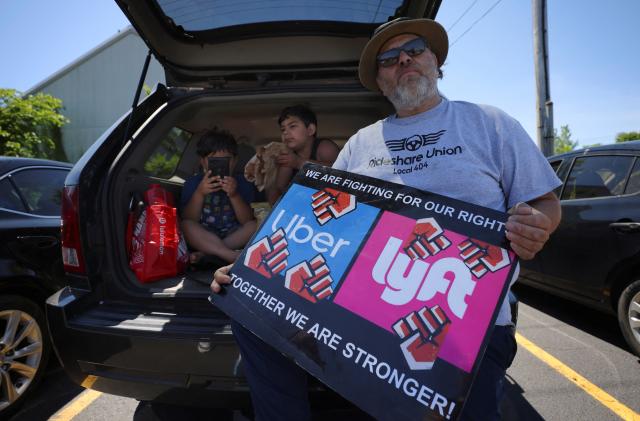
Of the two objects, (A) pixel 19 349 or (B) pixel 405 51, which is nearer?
(B) pixel 405 51

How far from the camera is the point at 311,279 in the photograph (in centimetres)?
108

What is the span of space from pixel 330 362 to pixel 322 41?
2.07 metres

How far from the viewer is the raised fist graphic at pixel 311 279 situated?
1.05 metres

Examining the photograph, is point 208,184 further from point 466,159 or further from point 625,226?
point 625,226

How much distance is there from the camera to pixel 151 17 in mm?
2221

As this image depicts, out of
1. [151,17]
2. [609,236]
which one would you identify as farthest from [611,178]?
[151,17]

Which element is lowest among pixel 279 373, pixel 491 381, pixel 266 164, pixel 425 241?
pixel 279 373

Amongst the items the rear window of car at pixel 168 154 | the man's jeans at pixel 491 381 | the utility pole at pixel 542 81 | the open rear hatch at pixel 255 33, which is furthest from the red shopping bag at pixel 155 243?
the utility pole at pixel 542 81

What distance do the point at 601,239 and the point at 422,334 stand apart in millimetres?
2769

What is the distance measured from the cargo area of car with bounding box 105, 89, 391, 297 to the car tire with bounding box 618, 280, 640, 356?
2.18 m

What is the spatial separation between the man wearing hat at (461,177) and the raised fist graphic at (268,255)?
0.34 feet

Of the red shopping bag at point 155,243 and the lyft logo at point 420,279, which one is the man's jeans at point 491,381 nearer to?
the lyft logo at point 420,279

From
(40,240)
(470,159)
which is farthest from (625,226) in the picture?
(40,240)

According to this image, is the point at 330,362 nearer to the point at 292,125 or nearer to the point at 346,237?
the point at 346,237
